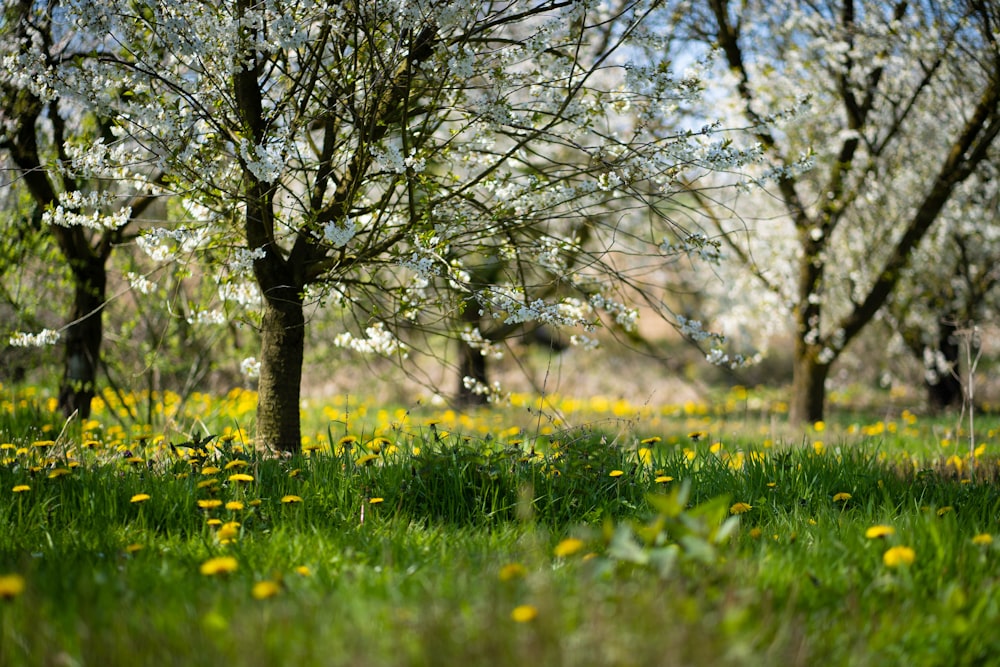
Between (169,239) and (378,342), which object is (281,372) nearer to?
(378,342)

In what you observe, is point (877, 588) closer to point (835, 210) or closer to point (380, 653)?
point (380, 653)

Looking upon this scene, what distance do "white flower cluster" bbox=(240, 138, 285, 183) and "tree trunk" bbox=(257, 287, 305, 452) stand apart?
3.03 feet

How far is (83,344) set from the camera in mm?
5773

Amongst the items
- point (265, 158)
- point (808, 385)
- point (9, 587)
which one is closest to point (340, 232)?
point (265, 158)

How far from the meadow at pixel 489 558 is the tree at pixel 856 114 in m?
3.59

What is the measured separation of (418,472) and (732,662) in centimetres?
196

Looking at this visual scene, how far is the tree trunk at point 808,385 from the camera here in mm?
8391

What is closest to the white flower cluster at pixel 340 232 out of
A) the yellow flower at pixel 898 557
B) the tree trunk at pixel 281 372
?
the tree trunk at pixel 281 372

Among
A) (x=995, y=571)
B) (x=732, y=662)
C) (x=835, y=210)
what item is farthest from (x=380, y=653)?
(x=835, y=210)

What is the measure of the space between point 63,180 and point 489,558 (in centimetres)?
396

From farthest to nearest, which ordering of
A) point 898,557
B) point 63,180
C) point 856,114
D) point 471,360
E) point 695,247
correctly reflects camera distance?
point 856,114
point 63,180
point 471,360
point 695,247
point 898,557

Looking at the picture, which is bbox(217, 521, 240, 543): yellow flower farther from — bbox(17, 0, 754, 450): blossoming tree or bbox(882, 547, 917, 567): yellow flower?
bbox(882, 547, 917, 567): yellow flower

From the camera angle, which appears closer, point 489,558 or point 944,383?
point 489,558

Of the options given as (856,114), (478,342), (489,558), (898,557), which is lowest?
(489,558)
